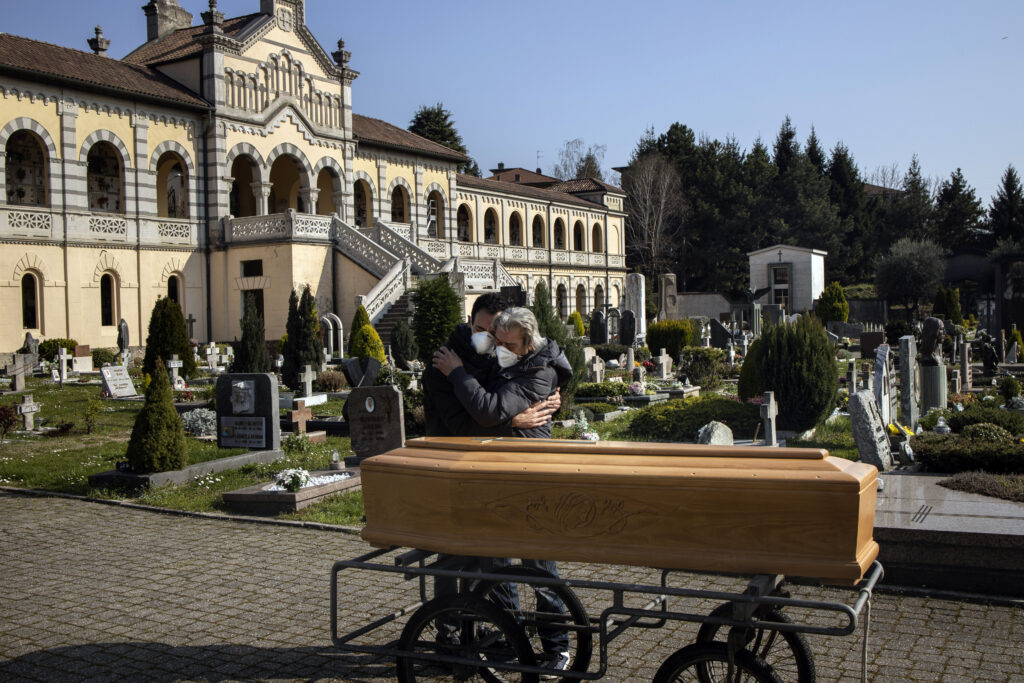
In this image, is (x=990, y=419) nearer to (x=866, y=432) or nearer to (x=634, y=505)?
(x=866, y=432)

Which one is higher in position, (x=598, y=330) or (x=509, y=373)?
(x=598, y=330)

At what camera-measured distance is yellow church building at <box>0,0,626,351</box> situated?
1145 inches

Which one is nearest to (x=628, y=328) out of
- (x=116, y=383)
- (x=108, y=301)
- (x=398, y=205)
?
(x=398, y=205)

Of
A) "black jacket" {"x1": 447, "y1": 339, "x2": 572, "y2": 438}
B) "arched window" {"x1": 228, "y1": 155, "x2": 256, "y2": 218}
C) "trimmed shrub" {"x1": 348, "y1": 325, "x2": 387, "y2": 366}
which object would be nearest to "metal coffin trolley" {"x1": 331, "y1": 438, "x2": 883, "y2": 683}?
"black jacket" {"x1": 447, "y1": 339, "x2": 572, "y2": 438}

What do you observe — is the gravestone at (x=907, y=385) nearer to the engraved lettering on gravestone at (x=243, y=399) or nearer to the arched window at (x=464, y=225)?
the engraved lettering on gravestone at (x=243, y=399)

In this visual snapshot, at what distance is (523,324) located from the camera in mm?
5012

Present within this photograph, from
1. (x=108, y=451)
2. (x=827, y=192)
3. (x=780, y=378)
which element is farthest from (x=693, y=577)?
(x=827, y=192)

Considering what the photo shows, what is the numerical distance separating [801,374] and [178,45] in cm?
3174

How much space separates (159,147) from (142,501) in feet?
83.6

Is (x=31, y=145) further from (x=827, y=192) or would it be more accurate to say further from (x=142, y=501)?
(x=827, y=192)

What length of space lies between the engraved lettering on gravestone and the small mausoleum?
46.5 metres

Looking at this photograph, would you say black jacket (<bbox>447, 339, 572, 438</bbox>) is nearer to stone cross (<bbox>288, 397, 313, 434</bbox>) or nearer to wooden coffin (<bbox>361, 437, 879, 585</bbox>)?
wooden coffin (<bbox>361, 437, 879, 585</bbox>)

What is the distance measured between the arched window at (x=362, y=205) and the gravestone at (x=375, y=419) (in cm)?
3173

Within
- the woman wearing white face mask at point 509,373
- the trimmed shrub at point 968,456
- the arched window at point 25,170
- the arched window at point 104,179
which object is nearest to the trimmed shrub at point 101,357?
the arched window at point 25,170
